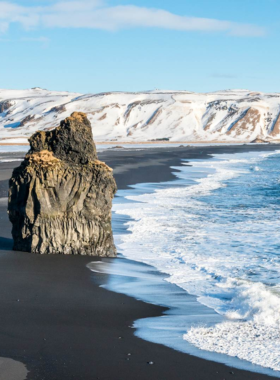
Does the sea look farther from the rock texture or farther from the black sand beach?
the rock texture

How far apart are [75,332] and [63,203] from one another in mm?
4158

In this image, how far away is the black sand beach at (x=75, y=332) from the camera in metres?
4.98


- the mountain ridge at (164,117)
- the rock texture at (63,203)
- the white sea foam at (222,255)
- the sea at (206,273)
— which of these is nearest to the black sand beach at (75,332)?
the sea at (206,273)

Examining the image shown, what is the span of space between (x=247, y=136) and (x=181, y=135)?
17.1 metres

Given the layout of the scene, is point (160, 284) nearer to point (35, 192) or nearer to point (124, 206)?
point (35, 192)

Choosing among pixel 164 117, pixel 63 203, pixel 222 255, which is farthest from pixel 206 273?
pixel 164 117

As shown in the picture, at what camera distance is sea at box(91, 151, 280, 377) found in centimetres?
590

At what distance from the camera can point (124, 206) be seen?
17.5m

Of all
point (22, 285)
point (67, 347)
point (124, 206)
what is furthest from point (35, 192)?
point (124, 206)

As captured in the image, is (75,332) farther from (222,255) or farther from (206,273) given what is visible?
(222,255)

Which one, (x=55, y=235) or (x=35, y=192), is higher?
(x=35, y=192)

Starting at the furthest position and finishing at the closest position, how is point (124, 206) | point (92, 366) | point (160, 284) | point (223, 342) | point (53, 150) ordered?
point (124, 206) → point (53, 150) → point (160, 284) → point (223, 342) → point (92, 366)

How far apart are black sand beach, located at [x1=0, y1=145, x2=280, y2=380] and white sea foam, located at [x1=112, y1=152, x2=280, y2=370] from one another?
0.62 m

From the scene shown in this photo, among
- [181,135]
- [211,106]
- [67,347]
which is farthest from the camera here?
[211,106]
